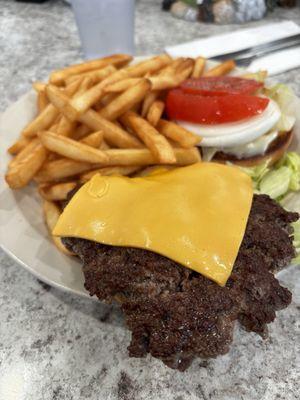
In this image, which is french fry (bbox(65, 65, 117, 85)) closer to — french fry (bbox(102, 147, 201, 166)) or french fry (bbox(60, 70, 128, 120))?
french fry (bbox(60, 70, 128, 120))

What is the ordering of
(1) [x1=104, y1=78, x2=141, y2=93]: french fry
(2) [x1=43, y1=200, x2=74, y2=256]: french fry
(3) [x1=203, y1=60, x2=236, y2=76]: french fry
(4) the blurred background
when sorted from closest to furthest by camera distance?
(2) [x1=43, y1=200, x2=74, y2=256]: french fry
(1) [x1=104, y1=78, x2=141, y2=93]: french fry
(3) [x1=203, y1=60, x2=236, y2=76]: french fry
(4) the blurred background

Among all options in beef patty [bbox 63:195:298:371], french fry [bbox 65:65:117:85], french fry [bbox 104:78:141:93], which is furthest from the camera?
french fry [bbox 65:65:117:85]

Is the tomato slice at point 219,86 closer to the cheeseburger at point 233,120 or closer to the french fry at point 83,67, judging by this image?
the cheeseburger at point 233,120

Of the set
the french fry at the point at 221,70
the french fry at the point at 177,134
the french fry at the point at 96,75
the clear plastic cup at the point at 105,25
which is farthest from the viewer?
the clear plastic cup at the point at 105,25

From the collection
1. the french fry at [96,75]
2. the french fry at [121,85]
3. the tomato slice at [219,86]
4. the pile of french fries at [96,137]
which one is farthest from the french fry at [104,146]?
the tomato slice at [219,86]

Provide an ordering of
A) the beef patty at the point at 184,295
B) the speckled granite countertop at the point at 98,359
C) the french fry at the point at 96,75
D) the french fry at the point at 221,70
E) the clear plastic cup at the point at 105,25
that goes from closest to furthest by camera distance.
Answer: the beef patty at the point at 184,295, the speckled granite countertop at the point at 98,359, the french fry at the point at 96,75, the french fry at the point at 221,70, the clear plastic cup at the point at 105,25

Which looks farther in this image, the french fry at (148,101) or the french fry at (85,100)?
the french fry at (148,101)

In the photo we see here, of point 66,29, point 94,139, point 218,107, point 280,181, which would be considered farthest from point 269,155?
point 66,29

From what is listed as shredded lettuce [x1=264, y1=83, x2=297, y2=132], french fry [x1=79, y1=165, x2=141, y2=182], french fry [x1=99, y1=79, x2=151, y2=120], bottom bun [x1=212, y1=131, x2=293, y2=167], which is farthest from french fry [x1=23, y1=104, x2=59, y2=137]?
shredded lettuce [x1=264, y1=83, x2=297, y2=132]
